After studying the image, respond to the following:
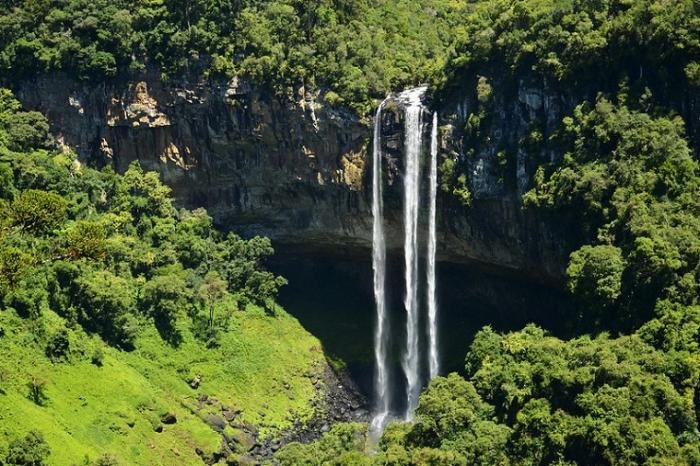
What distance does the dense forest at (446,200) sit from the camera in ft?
119

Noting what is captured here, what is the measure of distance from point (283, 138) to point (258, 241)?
508cm

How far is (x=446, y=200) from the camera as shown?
48.4 meters

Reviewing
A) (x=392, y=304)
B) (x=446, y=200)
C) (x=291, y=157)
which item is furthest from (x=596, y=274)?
(x=291, y=157)

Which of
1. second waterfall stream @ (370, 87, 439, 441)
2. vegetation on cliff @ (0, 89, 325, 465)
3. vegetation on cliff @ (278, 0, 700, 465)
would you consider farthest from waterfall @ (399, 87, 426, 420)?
vegetation on cliff @ (0, 89, 325, 465)

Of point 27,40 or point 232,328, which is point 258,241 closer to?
point 232,328

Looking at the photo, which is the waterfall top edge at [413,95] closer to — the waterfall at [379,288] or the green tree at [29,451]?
the waterfall at [379,288]

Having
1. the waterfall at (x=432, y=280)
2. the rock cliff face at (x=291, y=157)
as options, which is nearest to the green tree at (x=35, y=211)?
the rock cliff face at (x=291, y=157)

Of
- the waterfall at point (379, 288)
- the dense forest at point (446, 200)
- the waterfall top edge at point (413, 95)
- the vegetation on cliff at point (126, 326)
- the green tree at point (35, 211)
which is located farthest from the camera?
the waterfall at point (379, 288)

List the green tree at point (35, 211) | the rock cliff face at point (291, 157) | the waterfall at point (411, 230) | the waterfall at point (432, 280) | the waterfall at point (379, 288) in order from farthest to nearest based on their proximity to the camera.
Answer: the waterfall at point (379, 288) < the waterfall at point (411, 230) < the waterfall at point (432, 280) < the rock cliff face at point (291, 157) < the green tree at point (35, 211)

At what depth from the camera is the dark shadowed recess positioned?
165ft

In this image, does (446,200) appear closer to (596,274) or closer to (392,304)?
(392,304)

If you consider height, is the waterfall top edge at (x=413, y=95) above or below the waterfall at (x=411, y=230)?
above

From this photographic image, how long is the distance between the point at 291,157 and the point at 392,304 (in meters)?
8.19

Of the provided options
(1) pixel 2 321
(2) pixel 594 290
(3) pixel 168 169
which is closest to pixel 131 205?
(3) pixel 168 169
